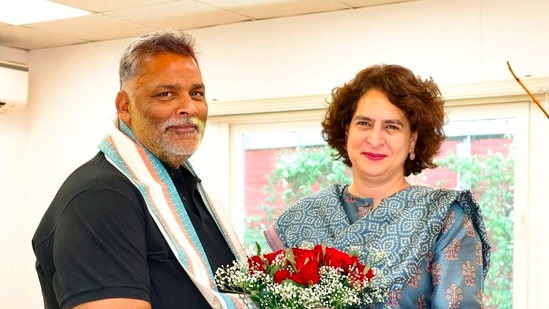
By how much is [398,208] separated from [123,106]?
0.81 metres

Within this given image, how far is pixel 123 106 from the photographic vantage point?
2.40m

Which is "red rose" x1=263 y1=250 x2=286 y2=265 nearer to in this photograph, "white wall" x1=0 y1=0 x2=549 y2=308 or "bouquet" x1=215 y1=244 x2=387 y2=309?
"bouquet" x1=215 y1=244 x2=387 y2=309

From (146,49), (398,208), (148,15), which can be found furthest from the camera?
(148,15)

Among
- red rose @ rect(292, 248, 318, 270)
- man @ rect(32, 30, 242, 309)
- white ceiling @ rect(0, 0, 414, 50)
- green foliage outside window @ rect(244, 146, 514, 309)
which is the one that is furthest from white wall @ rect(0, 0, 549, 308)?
red rose @ rect(292, 248, 318, 270)

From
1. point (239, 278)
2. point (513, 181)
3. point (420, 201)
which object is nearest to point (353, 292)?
point (239, 278)

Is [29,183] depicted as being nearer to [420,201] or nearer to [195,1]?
[195,1]

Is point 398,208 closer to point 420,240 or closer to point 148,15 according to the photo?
point 420,240

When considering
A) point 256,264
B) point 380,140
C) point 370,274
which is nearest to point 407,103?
point 380,140

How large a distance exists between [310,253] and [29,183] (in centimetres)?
479

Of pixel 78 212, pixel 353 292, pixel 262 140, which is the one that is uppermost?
pixel 262 140

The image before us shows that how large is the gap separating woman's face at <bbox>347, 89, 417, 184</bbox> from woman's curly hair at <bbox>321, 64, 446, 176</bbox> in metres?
0.02

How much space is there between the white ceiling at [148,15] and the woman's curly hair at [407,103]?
2227mm

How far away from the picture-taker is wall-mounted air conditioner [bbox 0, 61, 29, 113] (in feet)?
19.7

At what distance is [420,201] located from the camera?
2.58 meters
